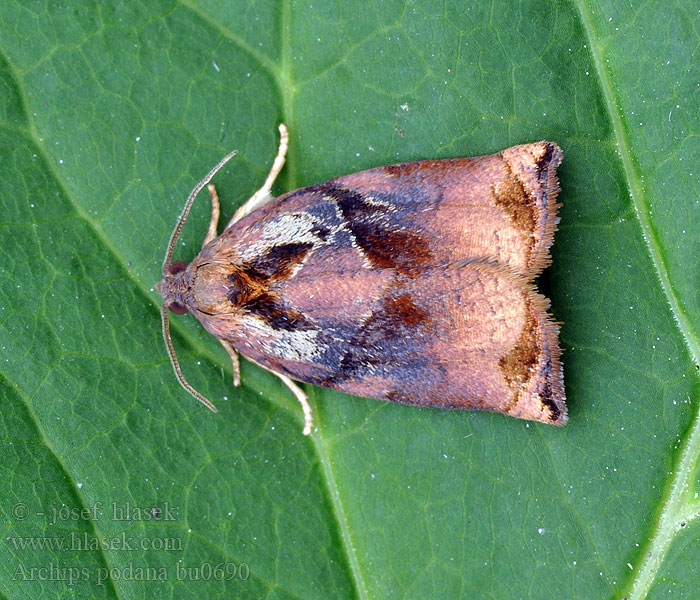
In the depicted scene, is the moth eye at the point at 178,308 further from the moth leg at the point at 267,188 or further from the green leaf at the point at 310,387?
the moth leg at the point at 267,188

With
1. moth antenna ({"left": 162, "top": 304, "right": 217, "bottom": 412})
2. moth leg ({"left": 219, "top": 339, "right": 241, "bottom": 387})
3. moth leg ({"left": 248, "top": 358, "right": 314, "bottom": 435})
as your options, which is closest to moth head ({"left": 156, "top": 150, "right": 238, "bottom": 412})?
moth antenna ({"left": 162, "top": 304, "right": 217, "bottom": 412})

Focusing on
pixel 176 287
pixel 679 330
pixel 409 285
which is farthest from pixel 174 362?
pixel 679 330

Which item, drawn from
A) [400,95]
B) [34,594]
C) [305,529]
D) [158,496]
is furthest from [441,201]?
[34,594]

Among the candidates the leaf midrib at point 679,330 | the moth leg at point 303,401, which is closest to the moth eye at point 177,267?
the moth leg at point 303,401

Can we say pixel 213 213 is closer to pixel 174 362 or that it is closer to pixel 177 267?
pixel 177 267

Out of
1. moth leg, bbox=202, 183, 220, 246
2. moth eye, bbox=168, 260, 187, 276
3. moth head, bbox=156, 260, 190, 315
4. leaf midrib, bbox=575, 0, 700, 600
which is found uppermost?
moth leg, bbox=202, 183, 220, 246

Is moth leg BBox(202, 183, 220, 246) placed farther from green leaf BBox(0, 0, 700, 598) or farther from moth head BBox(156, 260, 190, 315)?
moth head BBox(156, 260, 190, 315)
